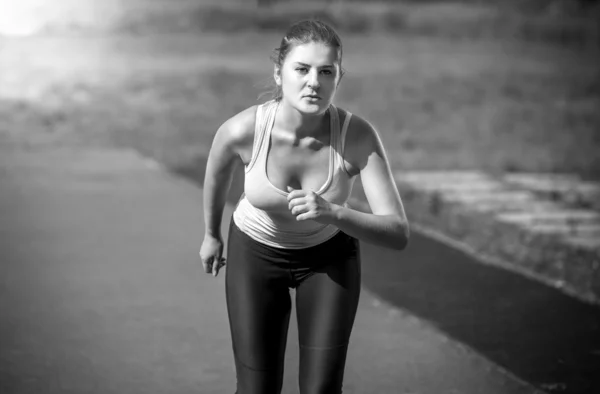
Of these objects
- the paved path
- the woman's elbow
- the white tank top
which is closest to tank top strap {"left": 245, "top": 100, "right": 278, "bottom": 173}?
the white tank top

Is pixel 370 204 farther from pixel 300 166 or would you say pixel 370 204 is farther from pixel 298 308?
pixel 298 308

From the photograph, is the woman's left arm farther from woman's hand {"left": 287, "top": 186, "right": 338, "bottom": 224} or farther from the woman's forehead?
the woman's forehead

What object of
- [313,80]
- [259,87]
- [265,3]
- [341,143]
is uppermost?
[313,80]

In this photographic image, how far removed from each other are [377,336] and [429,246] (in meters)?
1.93

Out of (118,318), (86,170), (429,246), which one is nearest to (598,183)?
(429,246)

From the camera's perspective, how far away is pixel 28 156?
10047 mm

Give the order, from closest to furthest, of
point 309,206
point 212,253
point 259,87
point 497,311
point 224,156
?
point 309,206, point 224,156, point 212,253, point 497,311, point 259,87

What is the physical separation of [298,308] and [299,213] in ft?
1.26

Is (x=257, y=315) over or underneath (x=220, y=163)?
underneath

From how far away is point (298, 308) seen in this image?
9.50 ft

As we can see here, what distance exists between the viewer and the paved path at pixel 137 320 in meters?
3.86

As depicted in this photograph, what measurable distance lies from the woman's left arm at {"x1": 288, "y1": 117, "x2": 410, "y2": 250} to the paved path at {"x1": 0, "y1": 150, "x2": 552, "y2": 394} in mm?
1192

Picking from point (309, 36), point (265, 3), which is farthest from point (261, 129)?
point (265, 3)

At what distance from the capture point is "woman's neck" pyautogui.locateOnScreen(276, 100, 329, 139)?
2.78 metres
